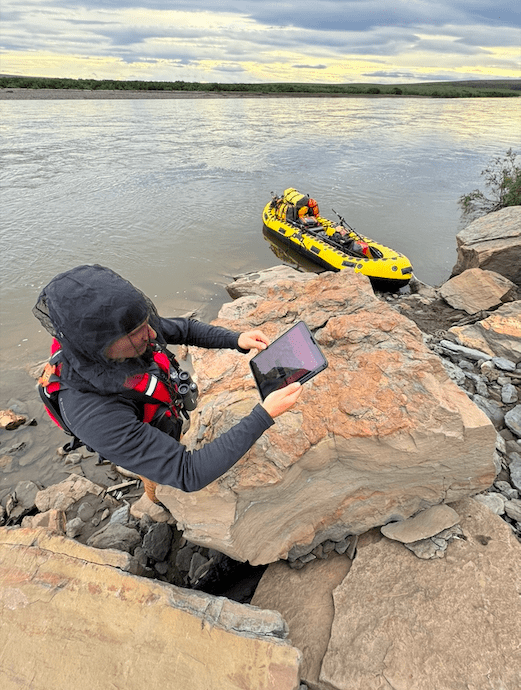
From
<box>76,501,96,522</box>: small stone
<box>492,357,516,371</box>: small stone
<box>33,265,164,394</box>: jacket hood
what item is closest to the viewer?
<box>33,265,164,394</box>: jacket hood

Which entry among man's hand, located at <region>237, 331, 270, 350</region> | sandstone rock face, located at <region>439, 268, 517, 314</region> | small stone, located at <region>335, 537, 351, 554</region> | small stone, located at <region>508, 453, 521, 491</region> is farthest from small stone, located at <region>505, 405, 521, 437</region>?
sandstone rock face, located at <region>439, 268, 517, 314</region>

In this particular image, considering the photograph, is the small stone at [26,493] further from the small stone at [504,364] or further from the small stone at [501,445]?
the small stone at [504,364]

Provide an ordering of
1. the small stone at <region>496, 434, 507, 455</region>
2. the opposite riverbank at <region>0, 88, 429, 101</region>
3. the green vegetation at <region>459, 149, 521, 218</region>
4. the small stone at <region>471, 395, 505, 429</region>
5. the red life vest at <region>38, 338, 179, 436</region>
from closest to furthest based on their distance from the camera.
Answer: the red life vest at <region>38, 338, 179, 436</region>
the small stone at <region>496, 434, 507, 455</region>
the small stone at <region>471, 395, 505, 429</region>
the green vegetation at <region>459, 149, 521, 218</region>
the opposite riverbank at <region>0, 88, 429, 101</region>

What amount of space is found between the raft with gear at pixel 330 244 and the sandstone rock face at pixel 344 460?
22.5ft

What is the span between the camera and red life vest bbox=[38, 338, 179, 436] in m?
2.14

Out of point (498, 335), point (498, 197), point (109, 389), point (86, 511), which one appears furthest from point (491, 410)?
point (498, 197)

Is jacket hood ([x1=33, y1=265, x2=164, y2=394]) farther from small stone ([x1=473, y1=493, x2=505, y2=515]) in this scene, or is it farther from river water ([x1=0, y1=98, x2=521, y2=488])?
river water ([x1=0, y1=98, x2=521, y2=488])

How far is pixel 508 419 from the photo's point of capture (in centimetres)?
463

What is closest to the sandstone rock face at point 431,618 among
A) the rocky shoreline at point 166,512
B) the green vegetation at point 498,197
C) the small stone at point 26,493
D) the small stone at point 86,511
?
the rocky shoreline at point 166,512

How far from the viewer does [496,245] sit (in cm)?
937

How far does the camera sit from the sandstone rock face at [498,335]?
5.95 metres

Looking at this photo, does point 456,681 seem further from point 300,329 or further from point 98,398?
point 98,398

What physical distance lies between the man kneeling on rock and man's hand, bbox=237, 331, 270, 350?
79cm

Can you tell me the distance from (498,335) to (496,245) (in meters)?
4.37
